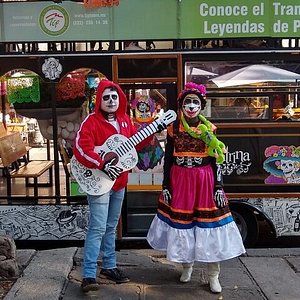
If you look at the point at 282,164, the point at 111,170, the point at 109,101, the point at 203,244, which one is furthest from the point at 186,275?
the point at 282,164

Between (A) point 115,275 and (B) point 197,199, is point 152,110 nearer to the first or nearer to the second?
(B) point 197,199

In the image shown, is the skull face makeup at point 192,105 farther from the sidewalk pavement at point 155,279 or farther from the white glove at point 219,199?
the sidewalk pavement at point 155,279

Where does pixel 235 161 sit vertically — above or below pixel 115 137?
below

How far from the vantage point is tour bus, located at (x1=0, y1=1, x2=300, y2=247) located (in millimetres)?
5961

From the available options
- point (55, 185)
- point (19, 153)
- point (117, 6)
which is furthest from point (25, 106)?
point (117, 6)

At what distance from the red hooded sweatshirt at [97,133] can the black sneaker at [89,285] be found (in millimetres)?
754

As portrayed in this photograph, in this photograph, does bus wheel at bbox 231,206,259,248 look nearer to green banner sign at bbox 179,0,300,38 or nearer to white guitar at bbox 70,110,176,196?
green banner sign at bbox 179,0,300,38

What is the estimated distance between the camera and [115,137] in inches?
171

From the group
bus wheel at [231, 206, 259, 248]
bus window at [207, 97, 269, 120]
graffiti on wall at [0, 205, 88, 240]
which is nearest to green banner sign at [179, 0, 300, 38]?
bus window at [207, 97, 269, 120]

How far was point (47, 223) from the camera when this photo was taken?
6.11m

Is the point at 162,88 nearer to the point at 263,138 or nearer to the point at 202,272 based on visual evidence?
the point at 263,138

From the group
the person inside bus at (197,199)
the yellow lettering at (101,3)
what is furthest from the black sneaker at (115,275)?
the yellow lettering at (101,3)

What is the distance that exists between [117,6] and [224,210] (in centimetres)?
274

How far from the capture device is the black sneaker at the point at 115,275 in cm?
459
